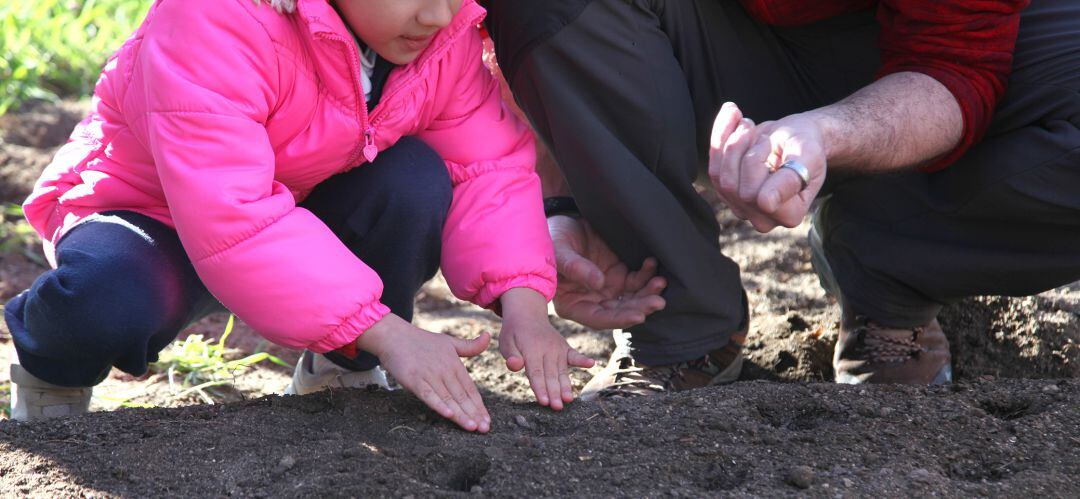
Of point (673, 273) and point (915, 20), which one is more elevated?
point (915, 20)

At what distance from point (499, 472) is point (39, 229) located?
3.66ft

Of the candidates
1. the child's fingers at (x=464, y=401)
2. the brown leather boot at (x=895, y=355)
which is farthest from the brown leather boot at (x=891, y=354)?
the child's fingers at (x=464, y=401)

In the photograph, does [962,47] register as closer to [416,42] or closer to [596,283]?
[596,283]

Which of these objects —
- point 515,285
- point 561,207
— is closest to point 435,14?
point 515,285

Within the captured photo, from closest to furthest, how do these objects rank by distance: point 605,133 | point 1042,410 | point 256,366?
point 1042,410, point 605,133, point 256,366

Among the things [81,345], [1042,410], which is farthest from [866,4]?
[81,345]

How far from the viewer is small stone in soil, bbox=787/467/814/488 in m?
1.63

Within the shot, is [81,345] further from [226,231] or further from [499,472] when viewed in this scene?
[499,472]

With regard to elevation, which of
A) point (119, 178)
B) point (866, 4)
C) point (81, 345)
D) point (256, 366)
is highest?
point (866, 4)

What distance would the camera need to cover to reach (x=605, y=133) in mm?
2195

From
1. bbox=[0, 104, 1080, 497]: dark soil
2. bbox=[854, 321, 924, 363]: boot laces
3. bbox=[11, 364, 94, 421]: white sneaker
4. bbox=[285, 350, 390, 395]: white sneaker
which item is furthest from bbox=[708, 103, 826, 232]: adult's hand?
bbox=[11, 364, 94, 421]: white sneaker

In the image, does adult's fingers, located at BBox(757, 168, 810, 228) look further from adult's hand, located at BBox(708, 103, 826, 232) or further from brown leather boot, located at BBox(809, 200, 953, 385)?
brown leather boot, located at BBox(809, 200, 953, 385)

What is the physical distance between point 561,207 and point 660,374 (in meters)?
0.44

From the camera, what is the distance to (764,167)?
1779mm
